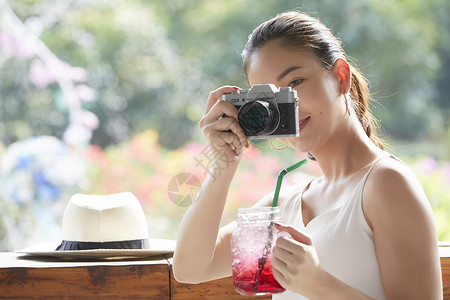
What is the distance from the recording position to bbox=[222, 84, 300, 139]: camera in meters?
1.11

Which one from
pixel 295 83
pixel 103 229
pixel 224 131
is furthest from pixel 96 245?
pixel 295 83

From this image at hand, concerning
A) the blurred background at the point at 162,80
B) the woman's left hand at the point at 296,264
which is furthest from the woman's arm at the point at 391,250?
the blurred background at the point at 162,80

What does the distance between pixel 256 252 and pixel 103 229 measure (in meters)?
0.79

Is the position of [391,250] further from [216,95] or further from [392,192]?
[216,95]

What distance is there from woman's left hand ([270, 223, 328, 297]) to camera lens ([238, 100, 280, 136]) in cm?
22

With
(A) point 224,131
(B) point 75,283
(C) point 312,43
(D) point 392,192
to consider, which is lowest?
(B) point 75,283

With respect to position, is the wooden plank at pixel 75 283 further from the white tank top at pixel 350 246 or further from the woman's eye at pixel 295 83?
the woman's eye at pixel 295 83

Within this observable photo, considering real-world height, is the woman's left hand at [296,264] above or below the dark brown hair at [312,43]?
below

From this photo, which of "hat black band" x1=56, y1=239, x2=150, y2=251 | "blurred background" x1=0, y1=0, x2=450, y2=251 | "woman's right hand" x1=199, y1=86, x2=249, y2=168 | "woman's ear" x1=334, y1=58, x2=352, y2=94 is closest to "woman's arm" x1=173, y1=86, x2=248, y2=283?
"woman's right hand" x1=199, y1=86, x2=249, y2=168

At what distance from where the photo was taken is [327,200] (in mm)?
1277

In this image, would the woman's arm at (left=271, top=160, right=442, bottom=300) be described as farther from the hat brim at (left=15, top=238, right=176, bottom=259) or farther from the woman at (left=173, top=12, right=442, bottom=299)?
the hat brim at (left=15, top=238, right=176, bottom=259)

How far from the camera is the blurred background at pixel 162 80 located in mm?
3391

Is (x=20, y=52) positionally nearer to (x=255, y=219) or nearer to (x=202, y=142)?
(x=202, y=142)

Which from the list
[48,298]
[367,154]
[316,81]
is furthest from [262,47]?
A: [48,298]
